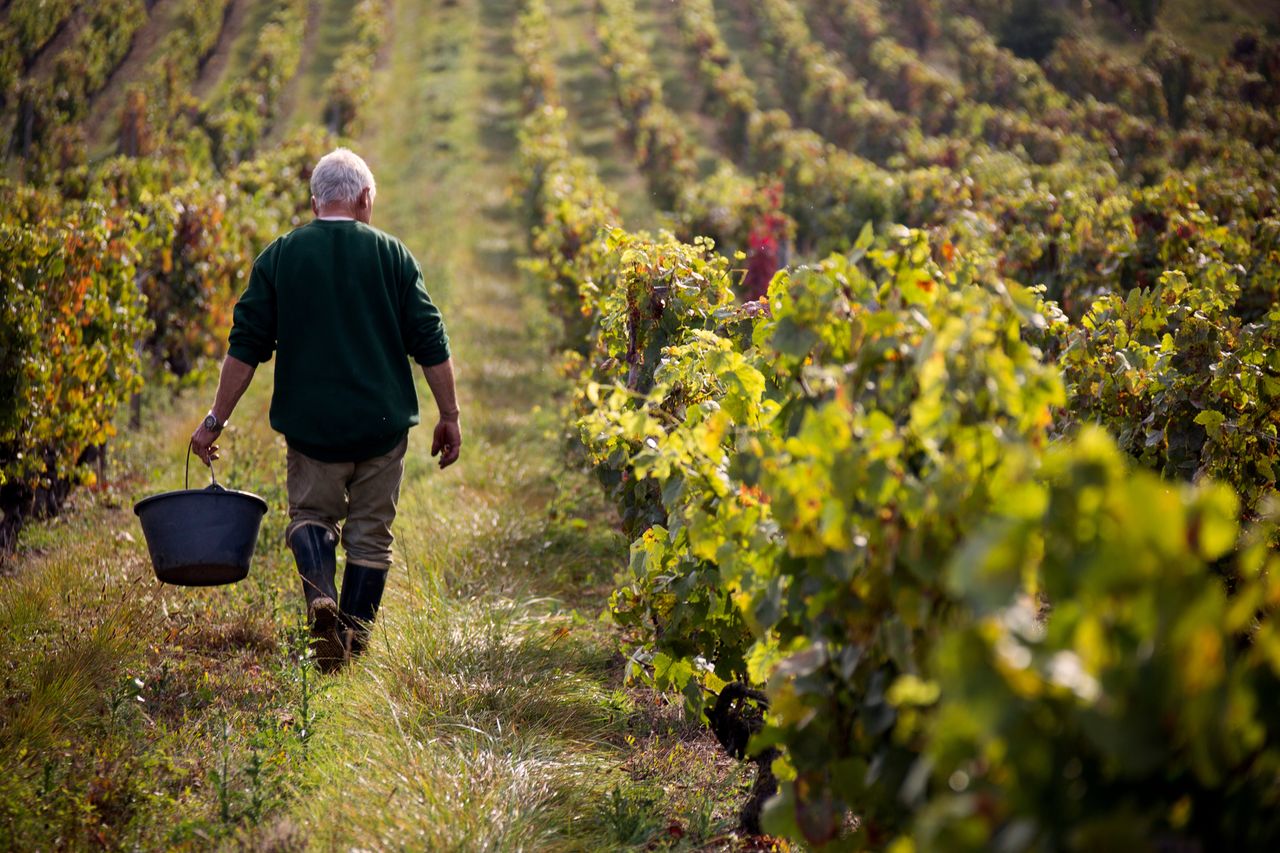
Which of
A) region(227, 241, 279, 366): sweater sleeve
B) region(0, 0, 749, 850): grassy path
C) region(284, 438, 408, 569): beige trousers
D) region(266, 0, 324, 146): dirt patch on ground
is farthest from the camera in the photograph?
region(266, 0, 324, 146): dirt patch on ground

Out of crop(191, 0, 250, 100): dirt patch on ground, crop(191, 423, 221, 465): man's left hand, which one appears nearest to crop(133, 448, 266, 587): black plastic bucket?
crop(191, 423, 221, 465): man's left hand

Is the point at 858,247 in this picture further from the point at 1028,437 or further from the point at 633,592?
the point at 633,592

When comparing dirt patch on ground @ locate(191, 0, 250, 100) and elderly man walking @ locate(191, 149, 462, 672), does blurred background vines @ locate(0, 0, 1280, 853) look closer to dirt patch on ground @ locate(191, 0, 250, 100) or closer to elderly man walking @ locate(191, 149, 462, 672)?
elderly man walking @ locate(191, 149, 462, 672)

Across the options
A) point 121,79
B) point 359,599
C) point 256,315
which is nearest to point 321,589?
point 359,599

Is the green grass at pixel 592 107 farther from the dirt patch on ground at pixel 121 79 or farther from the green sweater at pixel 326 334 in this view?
the dirt patch on ground at pixel 121 79

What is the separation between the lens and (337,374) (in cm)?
375

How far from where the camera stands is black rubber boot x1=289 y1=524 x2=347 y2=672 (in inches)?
145

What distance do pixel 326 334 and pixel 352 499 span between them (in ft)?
2.18

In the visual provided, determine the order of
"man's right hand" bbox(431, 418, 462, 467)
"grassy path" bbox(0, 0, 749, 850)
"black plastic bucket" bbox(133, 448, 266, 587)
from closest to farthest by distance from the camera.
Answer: "grassy path" bbox(0, 0, 749, 850) < "black plastic bucket" bbox(133, 448, 266, 587) < "man's right hand" bbox(431, 418, 462, 467)

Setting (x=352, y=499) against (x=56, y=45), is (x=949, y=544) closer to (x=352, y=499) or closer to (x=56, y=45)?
(x=352, y=499)

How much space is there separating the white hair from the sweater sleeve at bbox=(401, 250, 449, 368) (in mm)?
301

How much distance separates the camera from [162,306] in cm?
803

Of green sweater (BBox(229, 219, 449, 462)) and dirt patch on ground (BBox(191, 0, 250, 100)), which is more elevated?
green sweater (BBox(229, 219, 449, 462))

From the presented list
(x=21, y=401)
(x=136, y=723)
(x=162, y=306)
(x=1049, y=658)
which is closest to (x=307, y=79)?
(x=162, y=306)
